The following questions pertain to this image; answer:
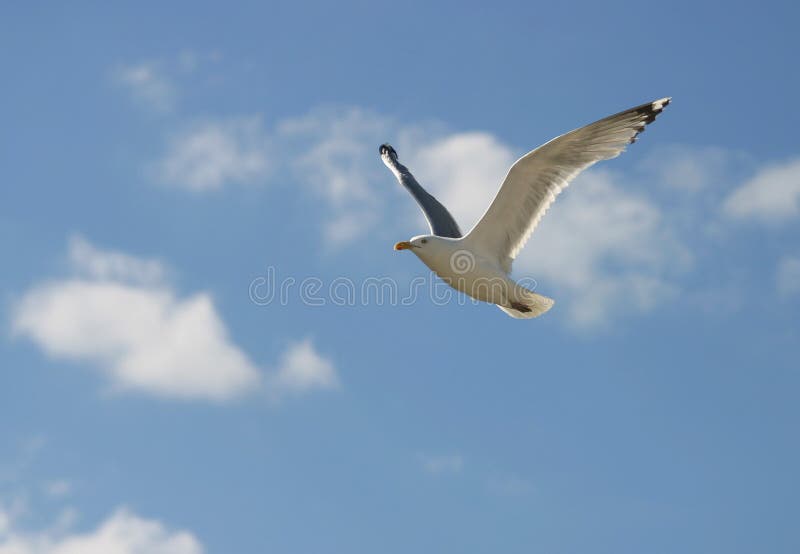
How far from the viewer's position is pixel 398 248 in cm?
977

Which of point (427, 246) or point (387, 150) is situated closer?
point (427, 246)

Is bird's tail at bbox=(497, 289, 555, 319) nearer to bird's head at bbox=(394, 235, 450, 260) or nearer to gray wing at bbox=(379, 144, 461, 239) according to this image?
bird's head at bbox=(394, 235, 450, 260)

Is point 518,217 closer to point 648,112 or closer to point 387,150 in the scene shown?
point 648,112

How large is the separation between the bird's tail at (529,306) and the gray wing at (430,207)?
1243 mm

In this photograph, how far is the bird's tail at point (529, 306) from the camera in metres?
9.81

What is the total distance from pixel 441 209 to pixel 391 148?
8.28 ft

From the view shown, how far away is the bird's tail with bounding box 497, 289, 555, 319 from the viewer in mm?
9812

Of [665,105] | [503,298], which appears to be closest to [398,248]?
[503,298]

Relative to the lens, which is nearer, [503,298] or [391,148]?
[503,298]

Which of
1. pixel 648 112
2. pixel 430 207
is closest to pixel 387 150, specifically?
pixel 430 207

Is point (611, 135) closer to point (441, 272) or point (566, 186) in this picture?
point (566, 186)

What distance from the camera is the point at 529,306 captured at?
32.6 feet

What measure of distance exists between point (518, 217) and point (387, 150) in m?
4.26

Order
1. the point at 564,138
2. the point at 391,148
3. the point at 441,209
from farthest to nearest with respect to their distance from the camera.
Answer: the point at 391,148, the point at 441,209, the point at 564,138
